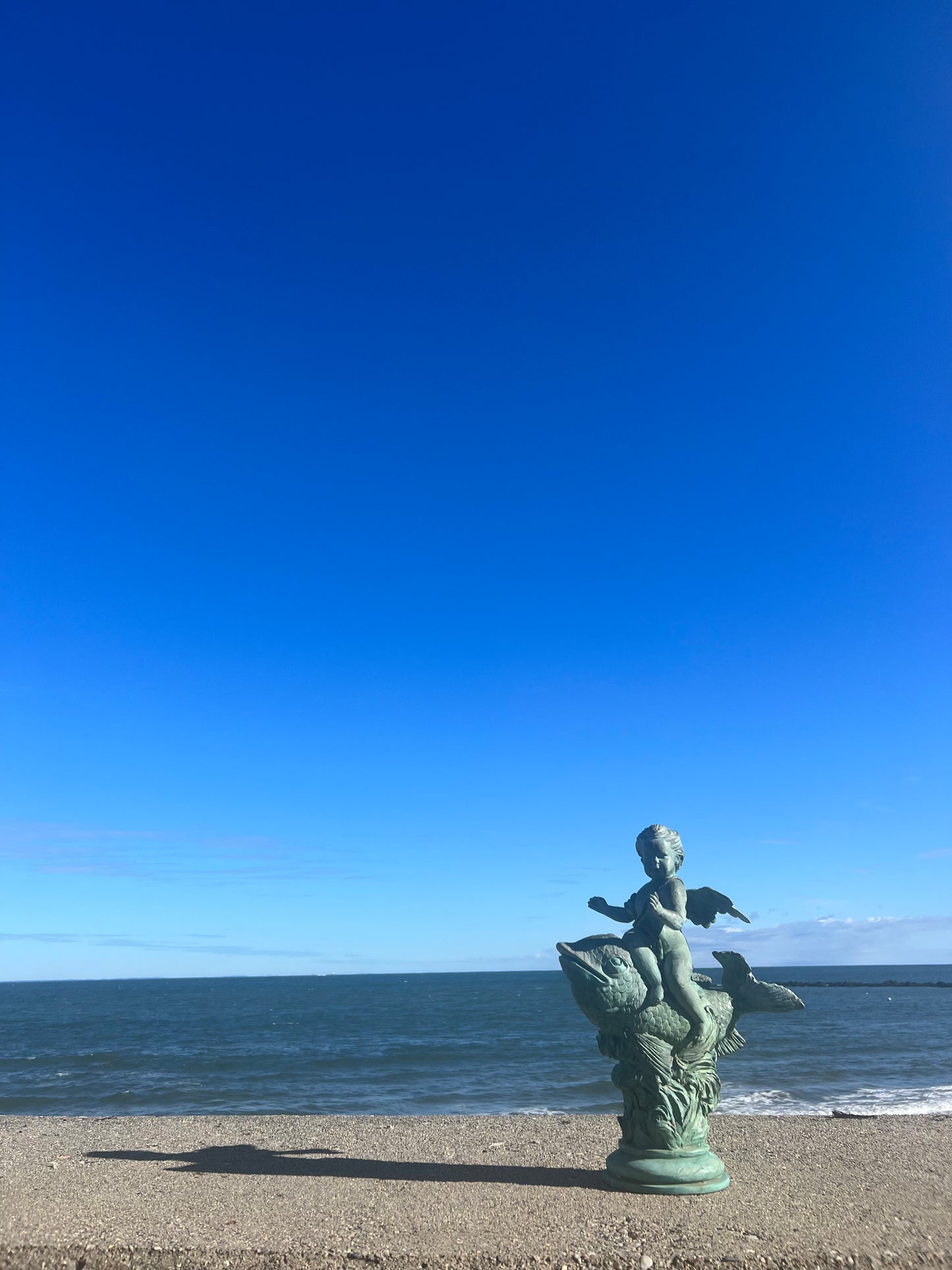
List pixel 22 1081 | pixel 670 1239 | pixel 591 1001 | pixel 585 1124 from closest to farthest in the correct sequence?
pixel 670 1239
pixel 591 1001
pixel 585 1124
pixel 22 1081

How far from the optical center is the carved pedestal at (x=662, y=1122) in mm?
8375

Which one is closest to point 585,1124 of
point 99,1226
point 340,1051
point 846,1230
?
point 846,1230

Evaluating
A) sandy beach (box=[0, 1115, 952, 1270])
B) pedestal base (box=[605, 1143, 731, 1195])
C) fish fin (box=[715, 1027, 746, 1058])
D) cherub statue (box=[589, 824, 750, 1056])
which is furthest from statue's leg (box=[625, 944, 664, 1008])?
sandy beach (box=[0, 1115, 952, 1270])

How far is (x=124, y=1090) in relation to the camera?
77.1 feet

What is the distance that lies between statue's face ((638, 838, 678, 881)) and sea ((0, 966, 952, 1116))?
10.7m

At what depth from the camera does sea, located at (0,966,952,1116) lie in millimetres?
20141

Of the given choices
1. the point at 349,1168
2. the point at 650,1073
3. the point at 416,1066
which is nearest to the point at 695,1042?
the point at 650,1073

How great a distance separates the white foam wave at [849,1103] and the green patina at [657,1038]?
969cm

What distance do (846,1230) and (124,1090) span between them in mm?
21539

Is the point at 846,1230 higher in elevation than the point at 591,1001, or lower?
lower

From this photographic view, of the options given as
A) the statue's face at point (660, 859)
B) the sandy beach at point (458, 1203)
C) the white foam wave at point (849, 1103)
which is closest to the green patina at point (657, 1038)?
the statue's face at point (660, 859)

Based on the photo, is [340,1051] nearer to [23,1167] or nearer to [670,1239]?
[23,1167]

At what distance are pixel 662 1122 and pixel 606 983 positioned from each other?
143cm

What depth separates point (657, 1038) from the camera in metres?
8.54
